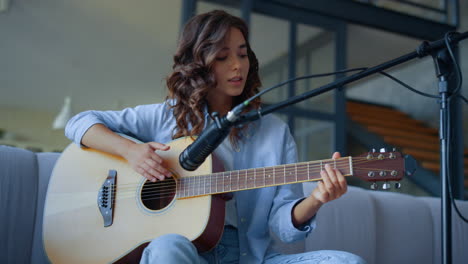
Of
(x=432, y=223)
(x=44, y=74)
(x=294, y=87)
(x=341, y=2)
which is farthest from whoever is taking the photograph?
(x=44, y=74)

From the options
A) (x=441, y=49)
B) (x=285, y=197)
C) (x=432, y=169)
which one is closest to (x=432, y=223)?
(x=285, y=197)

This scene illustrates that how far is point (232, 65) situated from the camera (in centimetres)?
128

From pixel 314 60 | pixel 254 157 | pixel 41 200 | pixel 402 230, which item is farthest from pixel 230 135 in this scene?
pixel 314 60

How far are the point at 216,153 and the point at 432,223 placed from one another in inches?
59.0

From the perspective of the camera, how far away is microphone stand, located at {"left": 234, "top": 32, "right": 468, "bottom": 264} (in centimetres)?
77

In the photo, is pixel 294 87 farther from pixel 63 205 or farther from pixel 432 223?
pixel 63 205

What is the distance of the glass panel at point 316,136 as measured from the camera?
140 inches

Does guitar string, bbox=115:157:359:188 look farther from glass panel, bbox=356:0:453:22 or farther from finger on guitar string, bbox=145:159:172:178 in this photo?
glass panel, bbox=356:0:453:22

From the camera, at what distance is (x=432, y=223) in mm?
2166

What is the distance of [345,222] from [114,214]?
114 cm

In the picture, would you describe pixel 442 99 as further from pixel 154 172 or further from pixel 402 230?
pixel 402 230

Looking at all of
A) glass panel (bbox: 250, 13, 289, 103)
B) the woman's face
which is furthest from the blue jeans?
glass panel (bbox: 250, 13, 289, 103)

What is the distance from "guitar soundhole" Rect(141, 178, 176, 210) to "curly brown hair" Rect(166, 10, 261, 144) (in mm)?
181

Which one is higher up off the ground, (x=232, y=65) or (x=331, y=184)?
(x=232, y=65)
